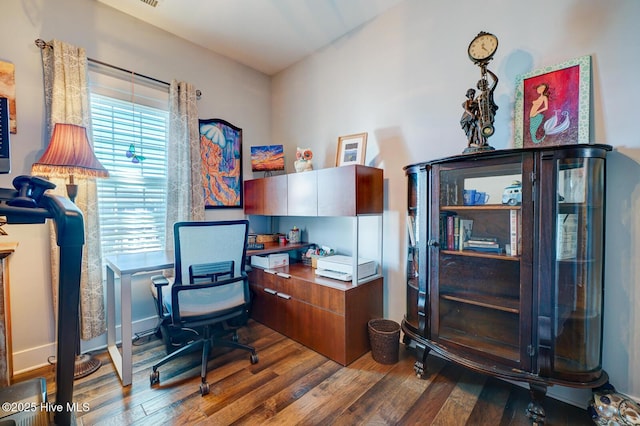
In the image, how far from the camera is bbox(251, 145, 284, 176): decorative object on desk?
3037mm

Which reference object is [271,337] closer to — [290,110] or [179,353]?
[179,353]

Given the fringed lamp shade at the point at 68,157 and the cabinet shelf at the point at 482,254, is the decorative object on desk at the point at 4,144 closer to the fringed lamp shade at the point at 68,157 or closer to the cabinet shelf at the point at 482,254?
the fringed lamp shade at the point at 68,157

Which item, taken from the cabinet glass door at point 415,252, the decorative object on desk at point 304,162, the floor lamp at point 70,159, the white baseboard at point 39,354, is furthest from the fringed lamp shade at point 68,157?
the cabinet glass door at point 415,252

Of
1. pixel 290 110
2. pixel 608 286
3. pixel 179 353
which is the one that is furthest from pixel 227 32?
pixel 608 286

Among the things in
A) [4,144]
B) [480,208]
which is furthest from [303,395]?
[4,144]

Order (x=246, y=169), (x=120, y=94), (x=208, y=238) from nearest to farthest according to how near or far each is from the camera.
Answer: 1. (x=208, y=238)
2. (x=120, y=94)
3. (x=246, y=169)

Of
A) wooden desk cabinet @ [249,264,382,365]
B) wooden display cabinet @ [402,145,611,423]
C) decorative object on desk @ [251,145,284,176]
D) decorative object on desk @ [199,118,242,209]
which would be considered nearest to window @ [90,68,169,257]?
decorative object on desk @ [199,118,242,209]

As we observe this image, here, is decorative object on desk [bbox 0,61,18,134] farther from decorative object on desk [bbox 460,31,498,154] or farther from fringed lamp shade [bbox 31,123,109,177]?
decorative object on desk [bbox 460,31,498,154]

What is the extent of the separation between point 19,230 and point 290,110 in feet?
8.64

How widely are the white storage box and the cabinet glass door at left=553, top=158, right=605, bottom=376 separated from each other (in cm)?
214

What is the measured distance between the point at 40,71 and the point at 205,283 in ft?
6.63

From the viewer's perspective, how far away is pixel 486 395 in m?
1.73

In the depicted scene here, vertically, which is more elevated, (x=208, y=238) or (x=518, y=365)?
(x=208, y=238)

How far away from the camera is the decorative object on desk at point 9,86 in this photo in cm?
188
